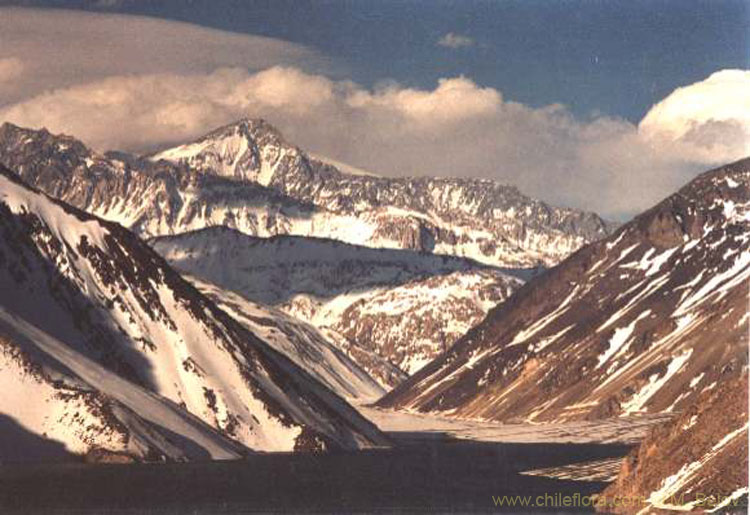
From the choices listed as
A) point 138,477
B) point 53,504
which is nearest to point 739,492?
point 53,504

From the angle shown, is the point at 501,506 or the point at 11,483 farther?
the point at 11,483

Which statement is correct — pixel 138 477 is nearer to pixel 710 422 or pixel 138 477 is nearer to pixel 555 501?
pixel 555 501

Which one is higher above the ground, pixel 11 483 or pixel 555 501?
pixel 11 483

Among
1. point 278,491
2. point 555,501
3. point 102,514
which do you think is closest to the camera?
point 102,514

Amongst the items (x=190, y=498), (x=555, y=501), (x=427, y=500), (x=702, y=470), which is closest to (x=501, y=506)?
(x=555, y=501)

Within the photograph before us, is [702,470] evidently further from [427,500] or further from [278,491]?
[278,491]

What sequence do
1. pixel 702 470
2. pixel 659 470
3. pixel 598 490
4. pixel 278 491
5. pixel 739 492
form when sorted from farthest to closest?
pixel 278 491
pixel 598 490
pixel 659 470
pixel 702 470
pixel 739 492
